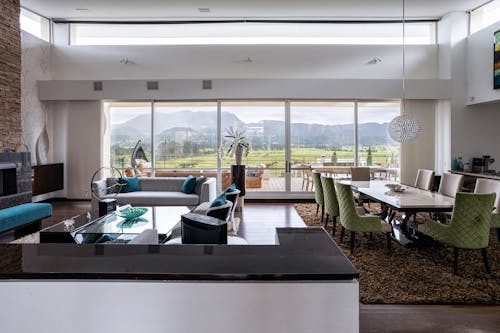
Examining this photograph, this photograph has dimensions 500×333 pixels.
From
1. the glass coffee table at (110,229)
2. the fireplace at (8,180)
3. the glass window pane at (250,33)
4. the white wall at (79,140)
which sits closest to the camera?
the glass coffee table at (110,229)

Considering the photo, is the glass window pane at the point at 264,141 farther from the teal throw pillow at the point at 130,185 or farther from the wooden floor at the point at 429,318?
the wooden floor at the point at 429,318

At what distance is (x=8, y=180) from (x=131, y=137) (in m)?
3.11

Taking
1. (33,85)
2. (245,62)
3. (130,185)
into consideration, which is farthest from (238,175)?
(33,85)

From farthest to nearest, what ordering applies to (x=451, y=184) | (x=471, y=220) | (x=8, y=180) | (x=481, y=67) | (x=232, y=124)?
1. (x=232, y=124)
2. (x=481, y=67)
3. (x=8, y=180)
4. (x=451, y=184)
5. (x=471, y=220)

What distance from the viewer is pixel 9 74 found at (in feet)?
18.9

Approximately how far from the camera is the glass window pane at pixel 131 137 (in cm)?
831

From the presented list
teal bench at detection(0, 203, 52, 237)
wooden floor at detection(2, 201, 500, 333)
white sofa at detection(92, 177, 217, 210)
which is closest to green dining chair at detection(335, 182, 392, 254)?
wooden floor at detection(2, 201, 500, 333)

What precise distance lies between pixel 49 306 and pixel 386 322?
2410 millimetres

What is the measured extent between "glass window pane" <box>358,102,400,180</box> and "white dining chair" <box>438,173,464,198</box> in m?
2.64

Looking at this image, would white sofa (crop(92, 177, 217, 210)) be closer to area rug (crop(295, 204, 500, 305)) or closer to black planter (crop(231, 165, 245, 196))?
black planter (crop(231, 165, 245, 196))

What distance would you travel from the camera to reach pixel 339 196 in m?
4.49

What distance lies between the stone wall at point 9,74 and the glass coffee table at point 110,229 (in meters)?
2.50

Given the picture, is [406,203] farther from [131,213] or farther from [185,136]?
[185,136]

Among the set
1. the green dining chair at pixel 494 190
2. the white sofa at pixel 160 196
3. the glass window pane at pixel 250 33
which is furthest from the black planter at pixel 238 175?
the green dining chair at pixel 494 190
